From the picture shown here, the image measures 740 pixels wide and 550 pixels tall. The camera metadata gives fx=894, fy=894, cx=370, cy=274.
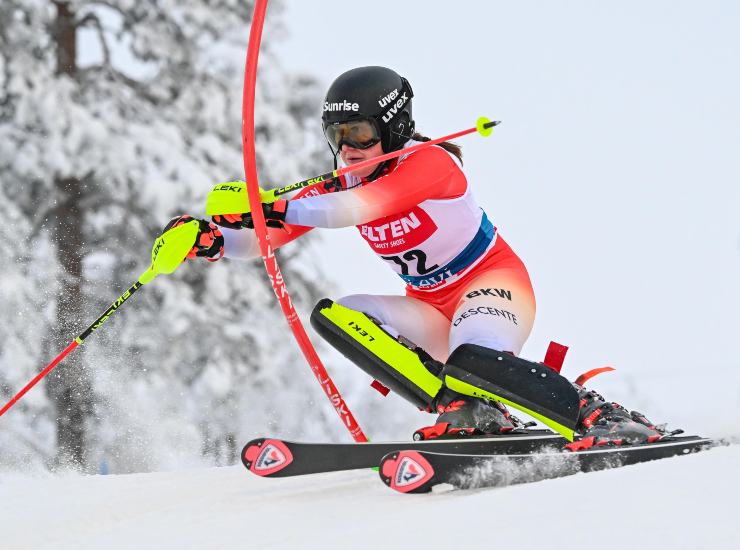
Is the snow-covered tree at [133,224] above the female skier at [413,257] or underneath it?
above

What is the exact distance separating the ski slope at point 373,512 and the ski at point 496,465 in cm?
6

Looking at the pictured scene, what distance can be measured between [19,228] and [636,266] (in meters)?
19.7

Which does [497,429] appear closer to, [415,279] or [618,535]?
[415,279]

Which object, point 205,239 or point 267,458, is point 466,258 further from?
point 267,458

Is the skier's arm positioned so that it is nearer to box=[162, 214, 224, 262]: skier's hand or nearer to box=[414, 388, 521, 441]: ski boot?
box=[162, 214, 224, 262]: skier's hand

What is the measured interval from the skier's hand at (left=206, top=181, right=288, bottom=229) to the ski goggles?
46 centimetres

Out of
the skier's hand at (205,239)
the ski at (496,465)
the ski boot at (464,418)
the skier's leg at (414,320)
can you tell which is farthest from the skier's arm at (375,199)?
the ski at (496,465)

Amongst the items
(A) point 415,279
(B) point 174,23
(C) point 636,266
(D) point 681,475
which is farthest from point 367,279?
(D) point 681,475

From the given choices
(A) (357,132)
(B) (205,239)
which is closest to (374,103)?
(A) (357,132)

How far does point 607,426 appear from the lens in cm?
327

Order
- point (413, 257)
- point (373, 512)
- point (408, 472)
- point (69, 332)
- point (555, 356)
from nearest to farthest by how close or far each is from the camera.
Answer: point (373, 512), point (408, 472), point (555, 356), point (413, 257), point (69, 332)

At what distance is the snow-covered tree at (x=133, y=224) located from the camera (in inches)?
345

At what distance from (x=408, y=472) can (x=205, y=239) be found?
1.51m

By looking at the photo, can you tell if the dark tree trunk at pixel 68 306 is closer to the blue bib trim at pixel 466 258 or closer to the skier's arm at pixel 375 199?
the blue bib trim at pixel 466 258
